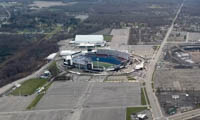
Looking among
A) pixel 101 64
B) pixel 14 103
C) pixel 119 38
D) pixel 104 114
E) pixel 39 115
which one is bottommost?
pixel 39 115

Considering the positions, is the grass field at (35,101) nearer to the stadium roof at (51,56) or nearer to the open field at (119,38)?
the stadium roof at (51,56)

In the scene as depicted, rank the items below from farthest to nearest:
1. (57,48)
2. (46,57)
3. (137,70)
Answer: (57,48), (46,57), (137,70)

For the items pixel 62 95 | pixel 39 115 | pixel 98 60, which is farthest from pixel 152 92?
pixel 98 60

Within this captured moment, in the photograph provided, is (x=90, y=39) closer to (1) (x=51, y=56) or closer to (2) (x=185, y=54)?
(1) (x=51, y=56)

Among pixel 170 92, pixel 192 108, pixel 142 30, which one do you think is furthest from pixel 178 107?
pixel 142 30

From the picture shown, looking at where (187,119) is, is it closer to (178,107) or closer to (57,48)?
(178,107)

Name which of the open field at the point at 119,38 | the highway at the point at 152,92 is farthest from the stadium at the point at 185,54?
the open field at the point at 119,38
